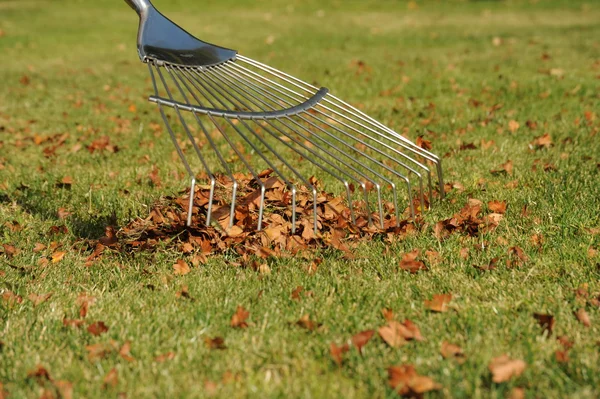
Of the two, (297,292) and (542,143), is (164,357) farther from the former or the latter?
(542,143)

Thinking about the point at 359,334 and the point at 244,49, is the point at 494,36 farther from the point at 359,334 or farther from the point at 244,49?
the point at 359,334

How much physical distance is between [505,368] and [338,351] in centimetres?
54

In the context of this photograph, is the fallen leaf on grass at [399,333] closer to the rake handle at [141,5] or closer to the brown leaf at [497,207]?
the brown leaf at [497,207]

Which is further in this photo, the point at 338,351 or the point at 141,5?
the point at 141,5

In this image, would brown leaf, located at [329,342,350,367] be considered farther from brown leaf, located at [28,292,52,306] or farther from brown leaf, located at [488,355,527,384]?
brown leaf, located at [28,292,52,306]

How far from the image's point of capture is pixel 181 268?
3.03 metres

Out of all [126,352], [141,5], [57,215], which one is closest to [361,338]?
[126,352]

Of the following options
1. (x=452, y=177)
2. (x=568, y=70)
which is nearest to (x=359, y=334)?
(x=452, y=177)

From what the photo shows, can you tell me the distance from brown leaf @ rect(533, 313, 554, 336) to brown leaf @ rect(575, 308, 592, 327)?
12cm

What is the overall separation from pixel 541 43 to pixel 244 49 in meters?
4.71

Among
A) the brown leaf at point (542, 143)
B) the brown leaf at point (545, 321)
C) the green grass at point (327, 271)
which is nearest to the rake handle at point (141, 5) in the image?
the green grass at point (327, 271)

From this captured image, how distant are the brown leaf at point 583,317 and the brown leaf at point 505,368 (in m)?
0.41

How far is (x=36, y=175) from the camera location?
4.61 m

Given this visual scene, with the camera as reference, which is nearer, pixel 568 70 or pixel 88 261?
pixel 88 261
